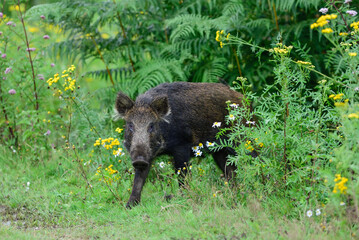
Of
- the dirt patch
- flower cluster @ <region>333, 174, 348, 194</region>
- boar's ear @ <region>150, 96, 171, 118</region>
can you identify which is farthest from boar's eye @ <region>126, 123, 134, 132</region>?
flower cluster @ <region>333, 174, 348, 194</region>

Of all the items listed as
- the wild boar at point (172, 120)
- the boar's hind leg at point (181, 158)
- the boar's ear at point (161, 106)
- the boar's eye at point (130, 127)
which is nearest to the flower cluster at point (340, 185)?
the wild boar at point (172, 120)

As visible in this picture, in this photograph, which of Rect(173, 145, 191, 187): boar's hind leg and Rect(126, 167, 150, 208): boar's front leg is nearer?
Rect(126, 167, 150, 208): boar's front leg

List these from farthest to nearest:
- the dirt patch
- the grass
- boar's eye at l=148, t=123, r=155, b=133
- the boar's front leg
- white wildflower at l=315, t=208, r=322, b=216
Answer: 1. boar's eye at l=148, t=123, r=155, b=133
2. the boar's front leg
3. the dirt patch
4. the grass
5. white wildflower at l=315, t=208, r=322, b=216

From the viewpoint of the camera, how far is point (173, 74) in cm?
757

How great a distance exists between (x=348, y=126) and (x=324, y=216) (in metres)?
0.86

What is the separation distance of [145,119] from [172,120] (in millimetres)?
381

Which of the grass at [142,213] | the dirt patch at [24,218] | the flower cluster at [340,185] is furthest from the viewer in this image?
the dirt patch at [24,218]

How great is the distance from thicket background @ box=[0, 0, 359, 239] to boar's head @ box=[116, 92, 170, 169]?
1.14ft

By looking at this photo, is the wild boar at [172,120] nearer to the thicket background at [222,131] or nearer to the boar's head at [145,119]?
the boar's head at [145,119]

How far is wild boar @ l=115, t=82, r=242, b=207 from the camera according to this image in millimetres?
5756

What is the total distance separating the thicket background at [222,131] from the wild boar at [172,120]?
0.76 feet

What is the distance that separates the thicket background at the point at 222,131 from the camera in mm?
4320

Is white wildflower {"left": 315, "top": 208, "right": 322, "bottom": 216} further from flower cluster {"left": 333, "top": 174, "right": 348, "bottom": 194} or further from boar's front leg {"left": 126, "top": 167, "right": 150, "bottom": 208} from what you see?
boar's front leg {"left": 126, "top": 167, "right": 150, "bottom": 208}

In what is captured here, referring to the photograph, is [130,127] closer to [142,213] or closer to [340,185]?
[142,213]
